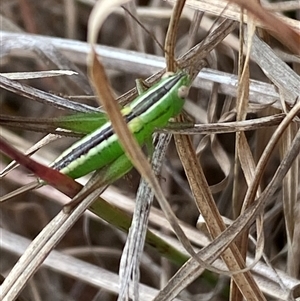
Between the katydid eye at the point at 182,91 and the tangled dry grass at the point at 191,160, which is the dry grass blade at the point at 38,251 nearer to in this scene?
the tangled dry grass at the point at 191,160

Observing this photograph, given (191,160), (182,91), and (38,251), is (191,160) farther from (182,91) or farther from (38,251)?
(38,251)

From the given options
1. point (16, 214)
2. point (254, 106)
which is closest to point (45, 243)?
point (254, 106)

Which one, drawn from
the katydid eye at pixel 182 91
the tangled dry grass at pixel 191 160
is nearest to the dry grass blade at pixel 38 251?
the tangled dry grass at pixel 191 160

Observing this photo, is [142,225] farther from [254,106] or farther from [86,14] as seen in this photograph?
[86,14]

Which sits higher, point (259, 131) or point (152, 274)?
point (259, 131)

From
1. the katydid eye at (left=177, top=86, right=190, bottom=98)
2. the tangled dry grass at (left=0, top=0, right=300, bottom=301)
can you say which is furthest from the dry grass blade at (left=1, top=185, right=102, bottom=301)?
the katydid eye at (left=177, top=86, right=190, bottom=98)

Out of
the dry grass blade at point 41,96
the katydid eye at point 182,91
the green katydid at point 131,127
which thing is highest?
the dry grass blade at point 41,96

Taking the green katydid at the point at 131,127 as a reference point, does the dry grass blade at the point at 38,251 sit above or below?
below

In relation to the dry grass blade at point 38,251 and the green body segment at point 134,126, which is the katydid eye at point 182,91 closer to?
the green body segment at point 134,126
